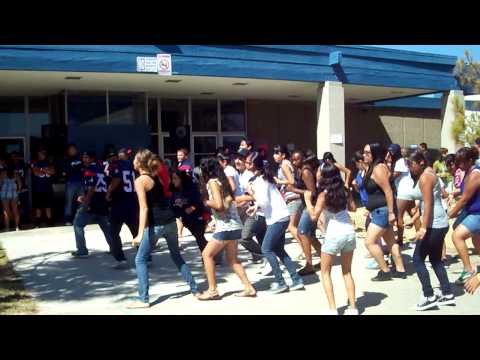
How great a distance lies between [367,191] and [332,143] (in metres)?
7.92

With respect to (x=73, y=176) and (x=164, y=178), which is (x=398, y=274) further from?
(x=73, y=176)

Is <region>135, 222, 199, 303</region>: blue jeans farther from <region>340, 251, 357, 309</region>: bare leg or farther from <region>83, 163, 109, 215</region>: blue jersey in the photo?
<region>83, 163, 109, 215</region>: blue jersey

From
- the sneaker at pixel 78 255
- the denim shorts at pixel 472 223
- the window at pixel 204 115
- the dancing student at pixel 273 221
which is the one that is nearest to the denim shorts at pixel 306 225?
the dancing student at pixel 273 221

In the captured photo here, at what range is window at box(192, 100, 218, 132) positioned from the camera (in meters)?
17.9

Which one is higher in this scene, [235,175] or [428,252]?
[235,175]

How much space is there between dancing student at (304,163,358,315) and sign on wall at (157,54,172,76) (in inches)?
302

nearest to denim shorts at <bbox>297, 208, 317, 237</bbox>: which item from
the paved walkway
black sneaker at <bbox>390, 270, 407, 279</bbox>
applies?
the paved walkway

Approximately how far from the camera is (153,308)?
5.85m

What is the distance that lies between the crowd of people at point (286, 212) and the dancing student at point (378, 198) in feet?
0.04

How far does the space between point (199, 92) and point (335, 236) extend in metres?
11.9

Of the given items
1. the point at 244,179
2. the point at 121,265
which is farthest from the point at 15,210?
the point at 244,179

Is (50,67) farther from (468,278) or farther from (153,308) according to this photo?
(468,278)

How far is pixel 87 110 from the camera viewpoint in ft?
48.7

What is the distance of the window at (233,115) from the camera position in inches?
724
